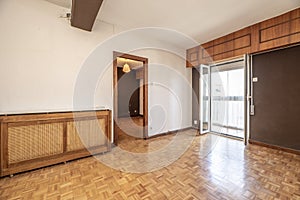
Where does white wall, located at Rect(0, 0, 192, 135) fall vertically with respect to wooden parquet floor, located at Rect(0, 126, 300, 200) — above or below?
above

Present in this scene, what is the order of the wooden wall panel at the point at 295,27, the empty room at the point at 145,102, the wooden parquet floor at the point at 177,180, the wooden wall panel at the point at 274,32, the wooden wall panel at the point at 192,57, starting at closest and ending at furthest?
the wooden parquet floor at the point at 177,180 < the empty room at the point at 145,102 < the wooden wall panel at the point at 295,27 < the wooden wall panel at the point at 274,32 < the wooden wall panel at the point at 192,57

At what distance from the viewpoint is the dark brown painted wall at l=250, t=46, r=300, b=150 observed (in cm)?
278

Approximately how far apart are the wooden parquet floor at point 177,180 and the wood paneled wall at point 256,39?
2.13 m

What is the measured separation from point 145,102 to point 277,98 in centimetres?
284

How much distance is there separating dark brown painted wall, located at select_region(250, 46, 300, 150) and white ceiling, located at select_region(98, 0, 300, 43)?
884mm

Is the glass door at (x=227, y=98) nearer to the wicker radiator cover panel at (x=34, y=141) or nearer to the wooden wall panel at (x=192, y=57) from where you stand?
the wooden wall panel at (x=192, y=57)

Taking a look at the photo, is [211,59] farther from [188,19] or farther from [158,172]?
[158,172]

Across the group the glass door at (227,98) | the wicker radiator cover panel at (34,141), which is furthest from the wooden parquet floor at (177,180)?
the glass door at (227,98)

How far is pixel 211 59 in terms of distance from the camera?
3914 mm

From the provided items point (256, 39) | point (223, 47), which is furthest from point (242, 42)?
point (223, 47)

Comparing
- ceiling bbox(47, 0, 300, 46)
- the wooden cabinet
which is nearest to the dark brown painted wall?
ceiling bbox(47, 0, 300, 46)

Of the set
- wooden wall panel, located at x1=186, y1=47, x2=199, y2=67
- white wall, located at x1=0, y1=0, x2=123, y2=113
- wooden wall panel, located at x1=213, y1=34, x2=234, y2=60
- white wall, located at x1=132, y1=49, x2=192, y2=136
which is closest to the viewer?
white wall, located at x1=0, y1=0, x2=123, y2=113

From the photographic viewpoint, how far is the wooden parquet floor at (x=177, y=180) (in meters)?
1.59

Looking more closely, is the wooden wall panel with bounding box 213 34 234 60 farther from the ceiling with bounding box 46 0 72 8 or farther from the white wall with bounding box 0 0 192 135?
the ceiling with bounding box 46 0 72 8
